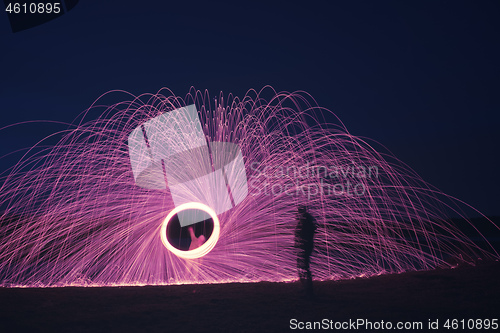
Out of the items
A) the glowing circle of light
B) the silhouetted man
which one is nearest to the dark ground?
the silhouetted man

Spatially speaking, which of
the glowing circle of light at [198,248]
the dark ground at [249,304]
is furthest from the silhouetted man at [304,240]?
the glowing circle of light at [198,248]

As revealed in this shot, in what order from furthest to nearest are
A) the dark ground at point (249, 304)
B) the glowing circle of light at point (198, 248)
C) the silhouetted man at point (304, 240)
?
the glowing circle of light at point (198, 248) < the silhouetted man at point (304, 240) < the dark ground at point (249, 304)

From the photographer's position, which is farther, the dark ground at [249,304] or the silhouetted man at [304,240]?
the silhouetted man at [304,240]

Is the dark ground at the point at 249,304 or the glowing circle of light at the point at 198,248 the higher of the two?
the glowing circle of light at the point at 198,248

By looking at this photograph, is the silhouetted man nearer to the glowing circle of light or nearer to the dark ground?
the dark ground

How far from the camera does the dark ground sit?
19.8 feet

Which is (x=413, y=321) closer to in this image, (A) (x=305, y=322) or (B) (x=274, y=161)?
(A) (x=305, y=322)

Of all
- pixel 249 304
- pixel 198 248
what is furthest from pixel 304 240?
pixel 198 248

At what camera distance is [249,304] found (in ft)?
22.7

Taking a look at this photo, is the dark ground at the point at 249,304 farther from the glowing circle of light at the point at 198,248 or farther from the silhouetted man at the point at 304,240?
the glowing circle of light at the point at 198,248

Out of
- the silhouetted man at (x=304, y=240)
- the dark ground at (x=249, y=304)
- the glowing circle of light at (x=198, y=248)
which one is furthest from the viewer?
the glowing circle of light at (x=198, y=248)

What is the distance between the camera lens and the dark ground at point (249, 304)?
6.04m

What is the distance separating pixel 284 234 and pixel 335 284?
3.44 metres

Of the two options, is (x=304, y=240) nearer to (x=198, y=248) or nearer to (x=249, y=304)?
(x=249, y=304)
